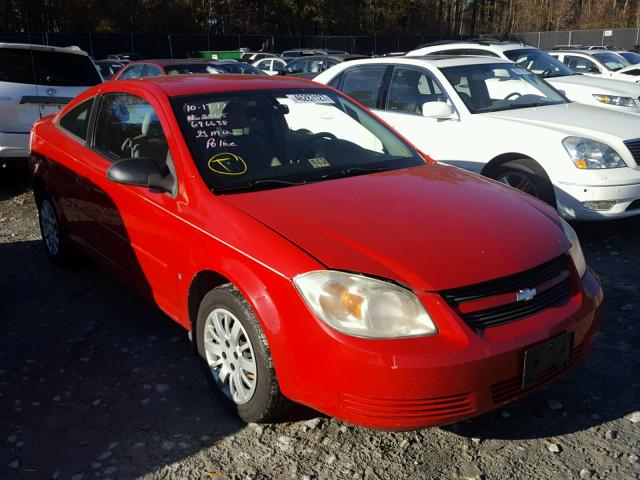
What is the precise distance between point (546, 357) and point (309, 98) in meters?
2.30

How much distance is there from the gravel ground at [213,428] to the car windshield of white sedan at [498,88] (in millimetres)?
2882

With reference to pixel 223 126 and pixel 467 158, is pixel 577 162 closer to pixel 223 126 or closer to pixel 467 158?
pixel 467 158

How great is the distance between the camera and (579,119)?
589cm

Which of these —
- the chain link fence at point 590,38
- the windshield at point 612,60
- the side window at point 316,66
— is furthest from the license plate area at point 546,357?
the chain link fence at point 590,38

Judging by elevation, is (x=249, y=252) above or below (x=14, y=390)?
above

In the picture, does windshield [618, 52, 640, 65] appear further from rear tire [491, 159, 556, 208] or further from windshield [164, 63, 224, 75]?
rear tire [491, 159, 556, 208]

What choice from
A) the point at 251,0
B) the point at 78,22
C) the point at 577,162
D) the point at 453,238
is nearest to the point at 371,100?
the point at 577,162

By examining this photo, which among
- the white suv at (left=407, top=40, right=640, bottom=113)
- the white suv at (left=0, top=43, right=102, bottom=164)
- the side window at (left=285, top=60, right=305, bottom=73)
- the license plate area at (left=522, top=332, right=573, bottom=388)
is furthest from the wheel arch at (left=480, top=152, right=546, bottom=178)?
the side window at (left=285, top=60, right=305, bottom=73)

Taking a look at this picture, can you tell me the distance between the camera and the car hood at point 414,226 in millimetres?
2631

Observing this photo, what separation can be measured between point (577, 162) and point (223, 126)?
3.24 metres

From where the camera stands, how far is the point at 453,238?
285cm

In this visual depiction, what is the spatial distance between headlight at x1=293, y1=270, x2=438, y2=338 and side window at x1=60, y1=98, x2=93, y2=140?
8.72 feet

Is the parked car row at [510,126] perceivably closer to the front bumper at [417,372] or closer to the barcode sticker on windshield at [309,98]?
the barcode sticker on windshield at [309,98]

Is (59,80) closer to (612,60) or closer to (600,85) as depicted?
(600,85)
